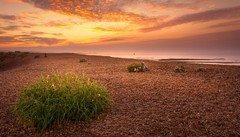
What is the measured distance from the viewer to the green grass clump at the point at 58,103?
5051mm

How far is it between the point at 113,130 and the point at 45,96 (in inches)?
79.1

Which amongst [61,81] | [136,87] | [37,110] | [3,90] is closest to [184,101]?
[136,87]

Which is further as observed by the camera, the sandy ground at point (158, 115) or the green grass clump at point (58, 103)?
the green grass clump at point (58, 103)

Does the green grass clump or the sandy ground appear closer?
the sandy ground

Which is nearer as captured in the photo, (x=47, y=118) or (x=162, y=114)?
(x=47, y=118)

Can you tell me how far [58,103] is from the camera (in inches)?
204

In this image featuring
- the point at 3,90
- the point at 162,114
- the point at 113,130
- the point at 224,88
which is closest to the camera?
the point at 113,130

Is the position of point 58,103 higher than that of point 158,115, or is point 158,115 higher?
point 58,103

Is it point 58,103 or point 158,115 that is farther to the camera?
point 158,115

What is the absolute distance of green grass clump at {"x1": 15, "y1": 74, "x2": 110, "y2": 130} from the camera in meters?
5.05

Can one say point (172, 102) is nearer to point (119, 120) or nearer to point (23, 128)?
point (119, 120)

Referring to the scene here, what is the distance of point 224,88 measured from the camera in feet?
27.9

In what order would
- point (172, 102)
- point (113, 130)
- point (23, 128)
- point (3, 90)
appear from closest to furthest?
point (113, 130) < point (23, 128) < point (172, 102) < point (3, 90)

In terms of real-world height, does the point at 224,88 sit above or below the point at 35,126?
above
